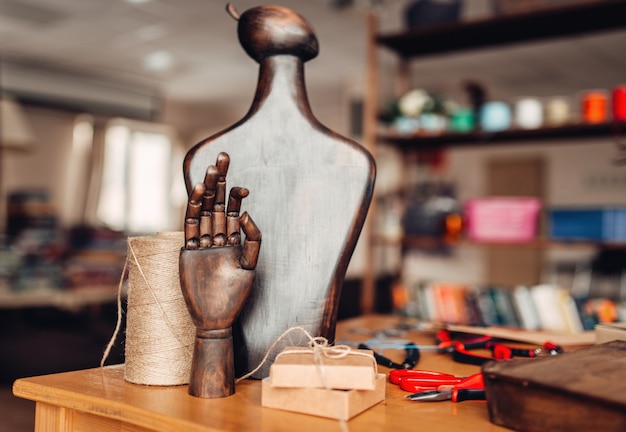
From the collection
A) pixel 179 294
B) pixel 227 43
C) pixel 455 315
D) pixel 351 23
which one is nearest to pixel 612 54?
pixel 351 23

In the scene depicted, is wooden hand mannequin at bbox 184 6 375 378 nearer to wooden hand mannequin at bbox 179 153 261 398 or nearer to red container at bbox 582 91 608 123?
wooden hand mannequin at bbox 179 153 261 398

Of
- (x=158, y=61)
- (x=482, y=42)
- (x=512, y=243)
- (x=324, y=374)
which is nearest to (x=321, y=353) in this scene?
(x=324, y=374)

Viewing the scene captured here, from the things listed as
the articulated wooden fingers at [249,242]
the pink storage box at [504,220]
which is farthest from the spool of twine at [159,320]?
the pink storage box at [504,220]

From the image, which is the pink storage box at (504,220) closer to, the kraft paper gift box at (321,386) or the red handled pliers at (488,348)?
the red handled pliers at (488,348)

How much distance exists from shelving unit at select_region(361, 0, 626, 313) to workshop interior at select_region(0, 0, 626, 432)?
0.01 meters

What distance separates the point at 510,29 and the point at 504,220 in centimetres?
82

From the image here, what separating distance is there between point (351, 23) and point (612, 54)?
2.59 m

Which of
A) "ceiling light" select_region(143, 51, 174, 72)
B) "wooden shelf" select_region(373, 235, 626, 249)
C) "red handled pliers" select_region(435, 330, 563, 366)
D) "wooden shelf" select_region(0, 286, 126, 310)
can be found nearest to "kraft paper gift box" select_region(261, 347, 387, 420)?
"red handled pliers" select_region(435, 330, 563, 366)

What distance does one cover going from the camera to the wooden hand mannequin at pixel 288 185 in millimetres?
844

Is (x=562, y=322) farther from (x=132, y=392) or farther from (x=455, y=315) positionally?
(x=132, y=392)

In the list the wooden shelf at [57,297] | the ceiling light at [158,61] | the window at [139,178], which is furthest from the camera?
the window at [139,178]

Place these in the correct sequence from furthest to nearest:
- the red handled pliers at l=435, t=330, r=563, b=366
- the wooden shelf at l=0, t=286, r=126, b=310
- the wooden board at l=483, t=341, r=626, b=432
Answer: the wooden shelf at l=0, t=286, r=126, b=310 → the red handled pliers at l=435, t=330, r=563, b=366 → the wooden board at l=483, t=341, r=626, b=432

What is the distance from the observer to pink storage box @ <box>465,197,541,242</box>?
2602 millimetres

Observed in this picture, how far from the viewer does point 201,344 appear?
2.43 feet
